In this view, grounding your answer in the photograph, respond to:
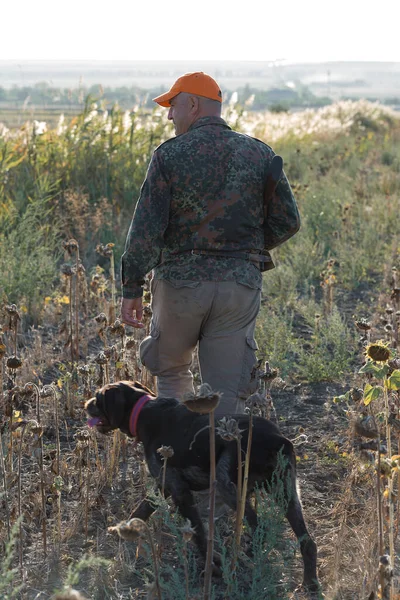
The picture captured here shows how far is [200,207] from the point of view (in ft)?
13.3

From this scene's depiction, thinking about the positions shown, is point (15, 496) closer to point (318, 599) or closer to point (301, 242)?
point (318, 599)

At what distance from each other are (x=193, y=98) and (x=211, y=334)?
1127mm

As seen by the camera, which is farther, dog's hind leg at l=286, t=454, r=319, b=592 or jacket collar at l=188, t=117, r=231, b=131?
jacket collar at l=188, t=117, r=231, b=131

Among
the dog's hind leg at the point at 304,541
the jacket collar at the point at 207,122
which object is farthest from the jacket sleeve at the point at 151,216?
the dog's hind leg at the point at 304,541

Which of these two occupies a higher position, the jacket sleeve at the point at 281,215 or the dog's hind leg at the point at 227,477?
the jacket sleeve at the point at 281,215

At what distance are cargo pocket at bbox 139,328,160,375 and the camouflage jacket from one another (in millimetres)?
245

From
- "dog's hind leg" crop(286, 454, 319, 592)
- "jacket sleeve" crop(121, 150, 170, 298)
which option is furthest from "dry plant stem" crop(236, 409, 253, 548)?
"jacket sleeve" crop(121, 150, 170, 298)

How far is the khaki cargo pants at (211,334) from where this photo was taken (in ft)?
13.5

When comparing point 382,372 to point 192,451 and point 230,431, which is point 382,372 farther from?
point 192,451

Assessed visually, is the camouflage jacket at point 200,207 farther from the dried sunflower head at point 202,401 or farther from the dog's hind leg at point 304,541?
the dried sunflower head at point 202,401

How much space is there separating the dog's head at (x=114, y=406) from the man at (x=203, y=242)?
0.40m

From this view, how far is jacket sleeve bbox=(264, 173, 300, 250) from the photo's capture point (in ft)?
13.9

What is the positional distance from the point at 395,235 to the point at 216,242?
6.01 m

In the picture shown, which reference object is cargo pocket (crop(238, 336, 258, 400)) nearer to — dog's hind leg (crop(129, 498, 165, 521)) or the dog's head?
the dog's head
